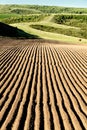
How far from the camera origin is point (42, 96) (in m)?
9.30

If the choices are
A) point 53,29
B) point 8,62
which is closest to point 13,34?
point 53,29

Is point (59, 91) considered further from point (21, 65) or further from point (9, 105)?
point (21, 65)

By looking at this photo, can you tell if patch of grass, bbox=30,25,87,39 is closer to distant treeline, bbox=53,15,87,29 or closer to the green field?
the green field

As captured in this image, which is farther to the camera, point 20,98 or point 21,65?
point 21,65

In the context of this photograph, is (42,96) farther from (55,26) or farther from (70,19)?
(70,19)

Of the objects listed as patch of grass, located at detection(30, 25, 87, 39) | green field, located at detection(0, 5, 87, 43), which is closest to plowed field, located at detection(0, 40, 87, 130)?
green field, located at detection(0, 5, 87, 43)

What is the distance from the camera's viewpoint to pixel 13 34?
44.9 meters

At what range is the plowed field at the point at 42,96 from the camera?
7.25 m

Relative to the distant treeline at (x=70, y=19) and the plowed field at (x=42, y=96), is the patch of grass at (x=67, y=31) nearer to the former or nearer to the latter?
the distant treeline at (x=70, y=19)

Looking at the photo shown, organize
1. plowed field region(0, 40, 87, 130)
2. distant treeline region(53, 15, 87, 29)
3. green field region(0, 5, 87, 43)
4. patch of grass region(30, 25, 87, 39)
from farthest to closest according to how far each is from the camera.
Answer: distant treeline region(53, 15, 87, 29) → patch of grass region(30, 25, 87, 39) → green field region(0, 5, 87, 43) → plowed field region(0, 40, 87, 130)

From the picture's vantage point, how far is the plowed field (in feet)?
23.8

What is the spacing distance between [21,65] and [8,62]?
1.05 meters

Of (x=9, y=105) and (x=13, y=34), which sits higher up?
(x=9, y=105)

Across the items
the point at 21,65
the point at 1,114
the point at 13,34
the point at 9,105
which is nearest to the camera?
the point at 1,114
